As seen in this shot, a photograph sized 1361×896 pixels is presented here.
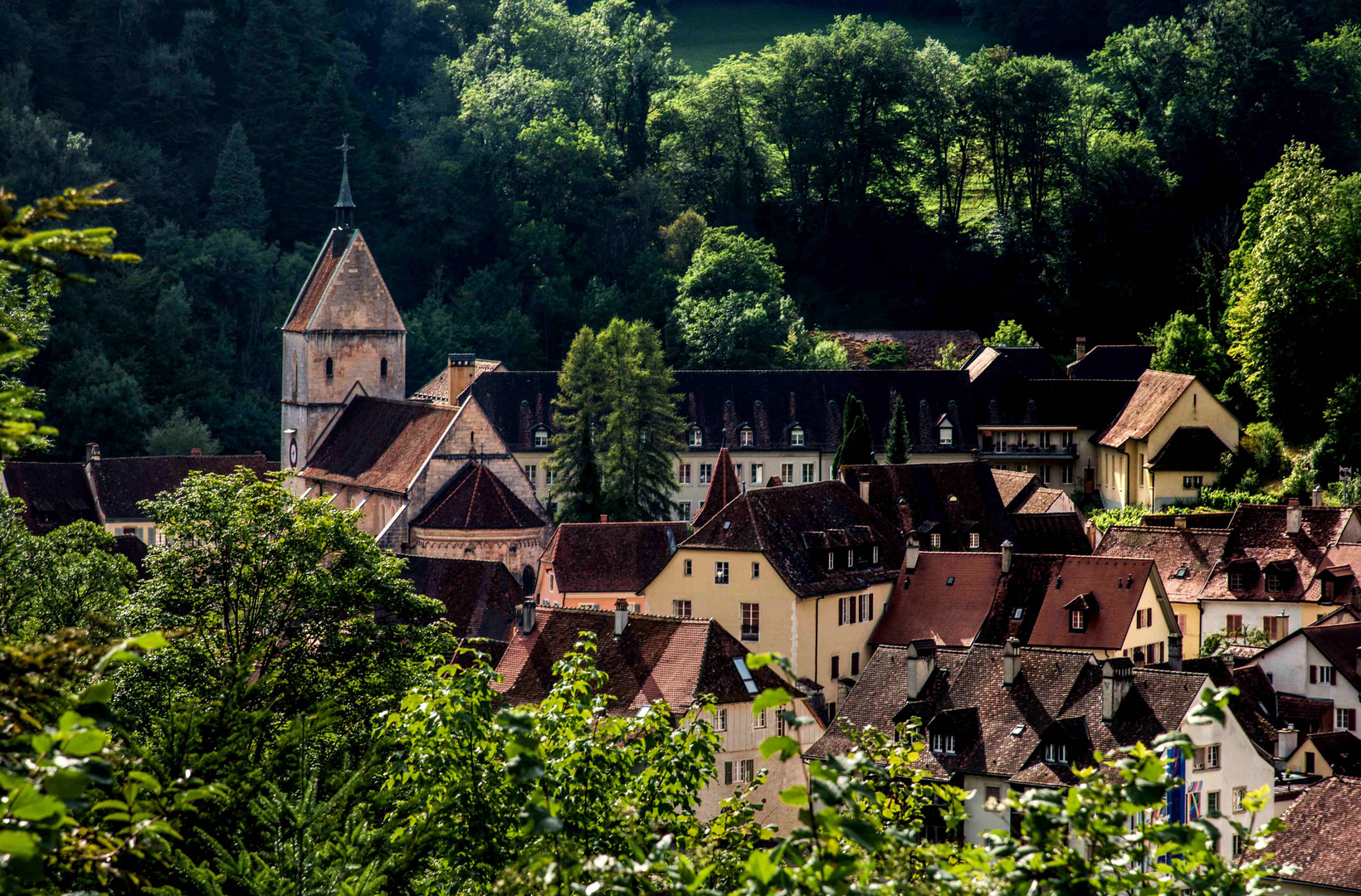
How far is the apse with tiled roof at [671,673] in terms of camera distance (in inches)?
1690

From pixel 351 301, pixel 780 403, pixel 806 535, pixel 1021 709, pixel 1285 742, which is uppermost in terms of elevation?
pixel 351 301

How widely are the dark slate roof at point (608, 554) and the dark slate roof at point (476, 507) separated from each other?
3.37 m

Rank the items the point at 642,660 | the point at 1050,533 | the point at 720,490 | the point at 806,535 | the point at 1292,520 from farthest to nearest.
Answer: the point at 720,490 < the point at 1050,533 < the point at 1292,520 < the point at 806,535 < the point at 642,660

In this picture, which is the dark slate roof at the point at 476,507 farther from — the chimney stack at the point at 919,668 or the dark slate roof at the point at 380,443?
the chimney stack at the point at 919,668

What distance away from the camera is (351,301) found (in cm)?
8331

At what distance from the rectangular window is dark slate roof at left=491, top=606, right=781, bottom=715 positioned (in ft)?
29.9

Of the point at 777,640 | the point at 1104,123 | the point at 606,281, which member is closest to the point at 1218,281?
the point at 1104,123

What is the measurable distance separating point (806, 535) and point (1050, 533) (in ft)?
41.0

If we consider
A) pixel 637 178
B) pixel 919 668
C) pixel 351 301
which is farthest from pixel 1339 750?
pixel 637 178

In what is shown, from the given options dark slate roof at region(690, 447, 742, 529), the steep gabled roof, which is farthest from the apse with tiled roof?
the steep gabled roof

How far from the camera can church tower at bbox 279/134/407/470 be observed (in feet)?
271

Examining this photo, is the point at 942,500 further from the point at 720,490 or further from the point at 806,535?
the point at 806,535

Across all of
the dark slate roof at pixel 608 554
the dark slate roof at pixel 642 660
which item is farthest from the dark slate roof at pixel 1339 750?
the dark slate roof at pixel 608 554

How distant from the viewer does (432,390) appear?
98.9 metres
